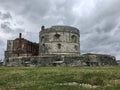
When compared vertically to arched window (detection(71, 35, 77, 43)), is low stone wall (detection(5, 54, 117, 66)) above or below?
below

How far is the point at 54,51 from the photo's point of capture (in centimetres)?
5131

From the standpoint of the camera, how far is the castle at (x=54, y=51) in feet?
129

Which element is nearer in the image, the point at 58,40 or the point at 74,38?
the point at 58,40

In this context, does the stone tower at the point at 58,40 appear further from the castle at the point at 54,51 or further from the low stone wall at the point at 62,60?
the low stone wall at the point at 62,60

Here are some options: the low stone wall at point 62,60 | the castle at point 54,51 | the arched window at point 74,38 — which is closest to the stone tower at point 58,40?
the castle at point 54,51

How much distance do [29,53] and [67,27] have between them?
11911mm

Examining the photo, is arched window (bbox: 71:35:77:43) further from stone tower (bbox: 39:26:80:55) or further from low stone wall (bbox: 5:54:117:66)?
low stone wall (bbox: 5:54:117:66)

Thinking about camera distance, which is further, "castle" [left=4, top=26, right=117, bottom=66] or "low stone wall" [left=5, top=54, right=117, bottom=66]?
"castle" [left=4, top=26, right=117, bottom=66]

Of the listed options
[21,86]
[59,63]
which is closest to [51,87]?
[21,86]

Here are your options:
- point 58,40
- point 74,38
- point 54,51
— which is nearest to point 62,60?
point 54,51

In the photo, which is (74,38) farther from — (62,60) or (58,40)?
(62,60)

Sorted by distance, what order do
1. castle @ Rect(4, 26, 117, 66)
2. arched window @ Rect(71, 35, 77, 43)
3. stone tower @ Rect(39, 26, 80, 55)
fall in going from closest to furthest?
castle @ Rect(4, 26, 117, 66), stone tower @ Rect(39, 26, 80, 55), arched window @ Rect(71, 35, 77, 43)

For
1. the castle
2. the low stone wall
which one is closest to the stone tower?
the castle

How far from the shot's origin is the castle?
3944cm
